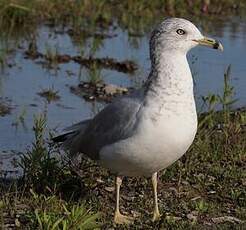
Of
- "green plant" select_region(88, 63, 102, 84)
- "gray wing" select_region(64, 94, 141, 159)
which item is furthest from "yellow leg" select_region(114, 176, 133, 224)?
"green plant" select_region(88, 63, 102, 84)

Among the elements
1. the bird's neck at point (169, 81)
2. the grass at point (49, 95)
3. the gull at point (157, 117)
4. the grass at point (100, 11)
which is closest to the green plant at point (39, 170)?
the gull at point (157, 117)

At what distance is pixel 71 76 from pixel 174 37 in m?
4.78

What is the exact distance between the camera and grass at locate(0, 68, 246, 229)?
5617 mm

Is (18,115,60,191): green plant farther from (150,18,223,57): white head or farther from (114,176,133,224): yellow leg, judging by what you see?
(150,18,223,57): white head

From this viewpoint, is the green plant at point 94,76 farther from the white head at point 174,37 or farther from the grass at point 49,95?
the white head at point 174,37

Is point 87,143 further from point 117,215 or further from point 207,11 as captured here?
point 207,11

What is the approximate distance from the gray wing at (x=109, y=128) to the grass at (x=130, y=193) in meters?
0.29

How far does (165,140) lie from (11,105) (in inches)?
154

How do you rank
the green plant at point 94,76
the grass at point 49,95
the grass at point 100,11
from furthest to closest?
the grass at point 100,11
the green plant at point 94,76
the grass at point 49,95

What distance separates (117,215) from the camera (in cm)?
577

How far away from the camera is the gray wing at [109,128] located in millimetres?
5471

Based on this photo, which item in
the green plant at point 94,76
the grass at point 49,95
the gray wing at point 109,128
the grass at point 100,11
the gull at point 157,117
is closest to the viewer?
the gull at point 157,117

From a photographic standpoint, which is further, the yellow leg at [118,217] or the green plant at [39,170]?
the green plant at [39,170]

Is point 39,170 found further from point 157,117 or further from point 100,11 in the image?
point 100,11
